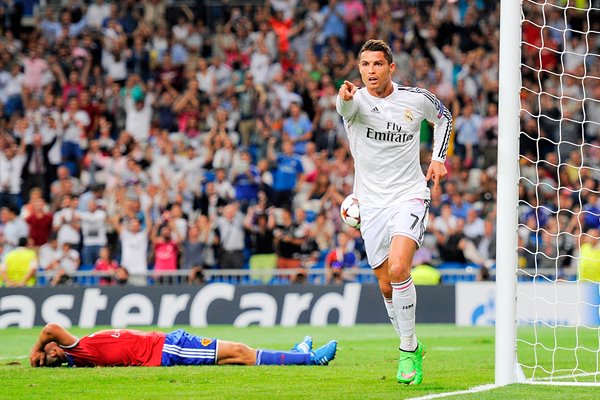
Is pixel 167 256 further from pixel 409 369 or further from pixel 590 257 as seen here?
pixel 409 369

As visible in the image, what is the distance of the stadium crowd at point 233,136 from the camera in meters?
20.5

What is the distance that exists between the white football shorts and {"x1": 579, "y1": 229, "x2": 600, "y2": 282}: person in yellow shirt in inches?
345

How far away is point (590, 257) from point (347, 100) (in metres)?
11.0

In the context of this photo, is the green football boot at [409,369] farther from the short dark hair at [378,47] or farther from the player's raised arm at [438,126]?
the short dark hair at [378,47]

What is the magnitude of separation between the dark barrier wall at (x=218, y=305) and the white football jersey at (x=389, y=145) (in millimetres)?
9279

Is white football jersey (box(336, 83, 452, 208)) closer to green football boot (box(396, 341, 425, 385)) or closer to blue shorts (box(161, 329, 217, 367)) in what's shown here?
green football boot (box(396, 341, 425, 385))

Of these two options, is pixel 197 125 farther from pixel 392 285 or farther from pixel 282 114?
pixel 392 285

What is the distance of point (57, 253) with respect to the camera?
20.2 m

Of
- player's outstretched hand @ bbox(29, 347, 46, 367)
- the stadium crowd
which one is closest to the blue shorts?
player's outstretched hand @ bbox(29, 347, 46, 367)

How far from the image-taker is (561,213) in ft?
68.4

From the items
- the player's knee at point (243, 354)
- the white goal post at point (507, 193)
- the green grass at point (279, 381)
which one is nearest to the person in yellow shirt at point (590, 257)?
the green grass at point (279, 381)

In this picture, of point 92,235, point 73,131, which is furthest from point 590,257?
point 73,131

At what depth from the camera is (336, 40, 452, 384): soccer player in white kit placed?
29.5ft

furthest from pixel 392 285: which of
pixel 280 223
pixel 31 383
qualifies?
pixel 280 223
